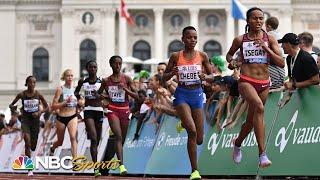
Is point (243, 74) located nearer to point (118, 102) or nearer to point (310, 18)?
point (118, 102)

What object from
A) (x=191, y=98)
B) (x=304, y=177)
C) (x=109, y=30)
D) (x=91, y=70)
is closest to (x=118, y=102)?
(x=91, y=70)

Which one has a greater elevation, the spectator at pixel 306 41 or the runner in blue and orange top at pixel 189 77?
the spectator at pixel 306 41

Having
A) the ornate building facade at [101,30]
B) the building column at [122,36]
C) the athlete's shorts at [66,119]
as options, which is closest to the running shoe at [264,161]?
the athlete's shorts at [66,119]

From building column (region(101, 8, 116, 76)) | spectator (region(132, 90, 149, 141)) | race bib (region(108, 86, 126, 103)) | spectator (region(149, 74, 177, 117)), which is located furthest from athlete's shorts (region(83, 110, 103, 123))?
building column (region(101, 8, 116, 76))

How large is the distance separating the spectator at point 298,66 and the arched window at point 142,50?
2662 inches

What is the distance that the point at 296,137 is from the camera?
12.9 m

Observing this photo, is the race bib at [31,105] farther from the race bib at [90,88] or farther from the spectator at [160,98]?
the race bib at [90,88]

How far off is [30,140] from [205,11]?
61.9 meters

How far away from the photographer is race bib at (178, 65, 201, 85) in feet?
41.9

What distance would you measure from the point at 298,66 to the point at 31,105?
819 centimetres

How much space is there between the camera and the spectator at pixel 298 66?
41.9 feet

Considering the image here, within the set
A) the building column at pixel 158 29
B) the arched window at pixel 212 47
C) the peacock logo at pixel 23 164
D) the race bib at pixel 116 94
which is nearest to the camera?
the race bib at pixel 116 94

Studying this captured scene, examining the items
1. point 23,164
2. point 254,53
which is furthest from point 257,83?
point 23,164

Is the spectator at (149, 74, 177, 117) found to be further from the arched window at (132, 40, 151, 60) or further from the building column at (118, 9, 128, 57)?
the arched window at (132, 40, 151, 60)
